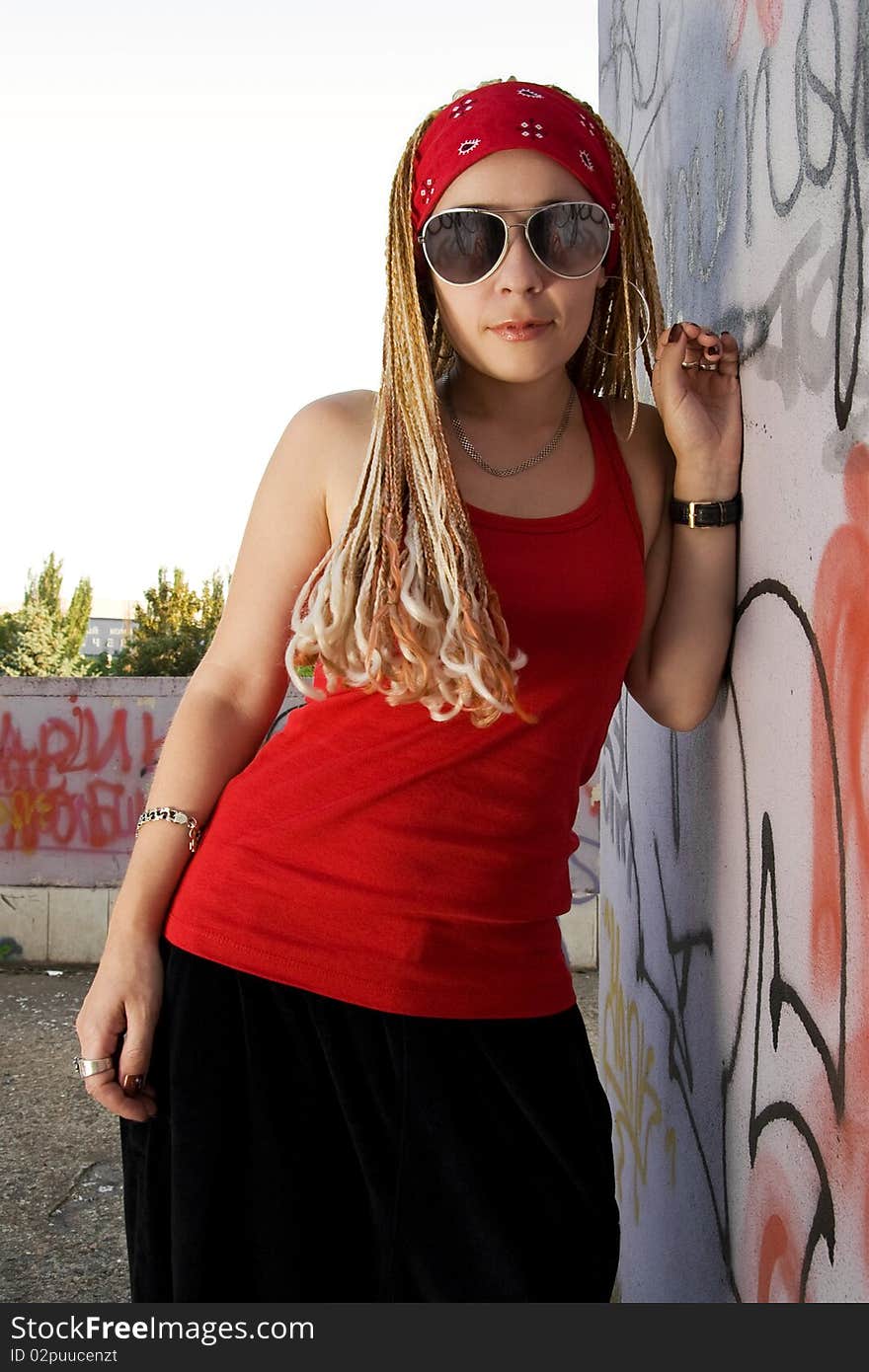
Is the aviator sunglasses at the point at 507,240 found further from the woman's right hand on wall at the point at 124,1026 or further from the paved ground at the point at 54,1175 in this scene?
the paved ground at the point at 54,1175

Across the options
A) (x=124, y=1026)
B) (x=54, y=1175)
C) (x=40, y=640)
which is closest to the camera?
(x=124, y=1026)

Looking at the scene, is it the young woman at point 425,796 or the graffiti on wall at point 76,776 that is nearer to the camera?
the young woman at point 425,796

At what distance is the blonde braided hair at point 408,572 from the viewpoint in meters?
1.41

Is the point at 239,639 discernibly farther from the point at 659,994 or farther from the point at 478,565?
the point at 659,994

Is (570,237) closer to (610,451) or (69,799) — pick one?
(610,451)

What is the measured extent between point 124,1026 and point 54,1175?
10.6ft

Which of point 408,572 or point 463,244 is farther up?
point 463,244

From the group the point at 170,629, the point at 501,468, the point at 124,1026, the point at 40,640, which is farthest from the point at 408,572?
the point at 170,629

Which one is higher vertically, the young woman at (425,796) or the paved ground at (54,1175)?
the young woman at (425,796)

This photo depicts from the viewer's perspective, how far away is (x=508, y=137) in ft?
4.89

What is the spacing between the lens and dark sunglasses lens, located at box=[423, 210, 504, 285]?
149cm

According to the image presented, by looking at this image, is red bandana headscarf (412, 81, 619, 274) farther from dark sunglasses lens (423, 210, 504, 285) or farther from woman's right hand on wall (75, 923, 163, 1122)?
woman's right hand on wall (75, 923, 163, 1122)

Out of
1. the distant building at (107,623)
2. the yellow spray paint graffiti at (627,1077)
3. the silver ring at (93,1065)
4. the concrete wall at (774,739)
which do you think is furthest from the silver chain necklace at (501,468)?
the distant building at (107,623)
